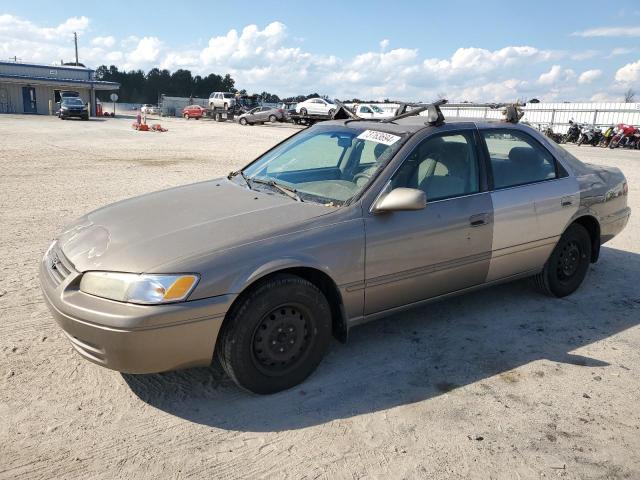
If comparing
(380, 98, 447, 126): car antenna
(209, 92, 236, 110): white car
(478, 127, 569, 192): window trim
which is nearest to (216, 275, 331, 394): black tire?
(380, 98, 447, 126): car antenna

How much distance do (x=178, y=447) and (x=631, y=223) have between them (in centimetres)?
750

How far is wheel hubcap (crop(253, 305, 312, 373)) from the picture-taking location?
3.01 m

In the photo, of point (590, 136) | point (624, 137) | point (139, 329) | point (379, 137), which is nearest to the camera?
point (139, 329)

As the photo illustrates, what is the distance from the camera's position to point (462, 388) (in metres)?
3.26

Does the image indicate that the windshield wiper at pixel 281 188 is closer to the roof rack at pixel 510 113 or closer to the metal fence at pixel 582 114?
the roof rack at pixel 510 113

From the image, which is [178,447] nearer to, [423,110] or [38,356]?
[38,356]

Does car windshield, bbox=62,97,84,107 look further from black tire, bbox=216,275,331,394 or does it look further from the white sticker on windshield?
black tire, bbox=216,275,331,394

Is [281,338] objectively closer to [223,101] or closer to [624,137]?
[624,137]

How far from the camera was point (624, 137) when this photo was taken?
997 inches

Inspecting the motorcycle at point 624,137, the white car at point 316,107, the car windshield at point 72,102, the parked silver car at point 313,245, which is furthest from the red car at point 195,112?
the parked silver car at point 313,245

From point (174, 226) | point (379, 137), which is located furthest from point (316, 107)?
point (174, 226)

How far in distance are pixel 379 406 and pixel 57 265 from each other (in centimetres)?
209

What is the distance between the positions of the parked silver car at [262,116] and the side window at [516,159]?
1424 inches

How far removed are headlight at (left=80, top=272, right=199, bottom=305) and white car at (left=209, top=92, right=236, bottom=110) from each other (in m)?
46.5
